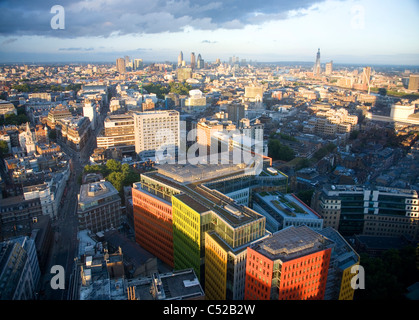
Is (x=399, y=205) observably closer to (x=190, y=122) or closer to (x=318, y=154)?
(x=318, y=154)

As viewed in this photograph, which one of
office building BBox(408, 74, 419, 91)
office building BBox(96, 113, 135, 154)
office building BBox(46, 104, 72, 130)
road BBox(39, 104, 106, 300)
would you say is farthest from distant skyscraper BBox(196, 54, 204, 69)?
road BBox(39, 104, 106, 300)

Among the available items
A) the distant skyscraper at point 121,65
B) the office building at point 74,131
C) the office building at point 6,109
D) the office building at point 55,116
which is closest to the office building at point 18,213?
the office building at point 74,131

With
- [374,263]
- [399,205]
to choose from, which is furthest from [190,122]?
[374,263]

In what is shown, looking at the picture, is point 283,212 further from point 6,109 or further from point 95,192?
point 6,109

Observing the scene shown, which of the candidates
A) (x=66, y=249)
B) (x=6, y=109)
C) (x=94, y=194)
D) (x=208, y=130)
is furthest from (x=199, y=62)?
(x=66, y=249)

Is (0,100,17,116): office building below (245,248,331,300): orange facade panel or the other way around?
the other way around

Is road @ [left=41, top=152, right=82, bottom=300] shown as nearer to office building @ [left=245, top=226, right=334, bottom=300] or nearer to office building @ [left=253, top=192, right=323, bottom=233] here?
office building @ [left=245, top=226, right=334, bottom=300]
